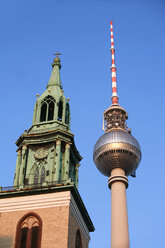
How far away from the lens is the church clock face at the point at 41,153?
50.3 meters

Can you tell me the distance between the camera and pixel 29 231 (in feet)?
140

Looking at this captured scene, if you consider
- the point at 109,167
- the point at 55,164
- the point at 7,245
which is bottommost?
the point at 7,245

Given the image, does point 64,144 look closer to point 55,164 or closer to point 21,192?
point 55,164

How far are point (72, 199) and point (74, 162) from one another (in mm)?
8389

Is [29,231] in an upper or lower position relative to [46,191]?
lower

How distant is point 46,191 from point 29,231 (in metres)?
4.20

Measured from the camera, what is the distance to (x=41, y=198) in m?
44.8

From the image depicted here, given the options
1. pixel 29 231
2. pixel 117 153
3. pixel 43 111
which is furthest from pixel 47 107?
pixel 117 153

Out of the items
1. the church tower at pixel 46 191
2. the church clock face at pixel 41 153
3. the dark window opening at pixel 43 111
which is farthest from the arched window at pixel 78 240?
the dark window opening at pixel 43 111

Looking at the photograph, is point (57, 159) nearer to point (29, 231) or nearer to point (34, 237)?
point (29, 231)

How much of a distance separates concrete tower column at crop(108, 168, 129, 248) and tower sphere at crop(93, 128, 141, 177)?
3.98 ft

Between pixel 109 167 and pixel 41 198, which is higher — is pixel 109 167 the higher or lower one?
the higher one

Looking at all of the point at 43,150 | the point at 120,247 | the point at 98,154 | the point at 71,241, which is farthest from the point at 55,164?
the point at 98,154

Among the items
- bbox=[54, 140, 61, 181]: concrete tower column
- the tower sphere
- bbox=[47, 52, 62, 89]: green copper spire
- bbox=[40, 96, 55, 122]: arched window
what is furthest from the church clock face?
the tower sphere
